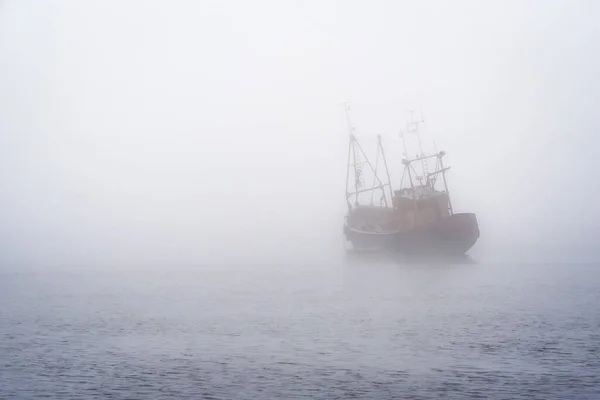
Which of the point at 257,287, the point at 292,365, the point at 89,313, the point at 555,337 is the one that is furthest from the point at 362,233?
the point at 292,365

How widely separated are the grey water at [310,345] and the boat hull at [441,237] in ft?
118

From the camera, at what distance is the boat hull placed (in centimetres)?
11312

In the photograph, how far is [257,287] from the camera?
3649 inches

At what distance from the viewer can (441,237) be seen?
11562 centimetres

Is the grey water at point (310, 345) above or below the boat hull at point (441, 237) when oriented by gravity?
below

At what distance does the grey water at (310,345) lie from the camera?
97.2 feet

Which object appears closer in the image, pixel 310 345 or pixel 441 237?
pixel 310 345

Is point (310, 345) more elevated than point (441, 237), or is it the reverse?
point (441, 237)

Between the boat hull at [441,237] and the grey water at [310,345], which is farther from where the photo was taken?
the boat hull at [441,237]

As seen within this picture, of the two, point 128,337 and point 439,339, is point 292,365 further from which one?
point 128,337

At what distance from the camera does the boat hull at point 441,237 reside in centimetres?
11312

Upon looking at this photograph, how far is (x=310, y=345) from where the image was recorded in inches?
1572

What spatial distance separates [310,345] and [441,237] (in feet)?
260

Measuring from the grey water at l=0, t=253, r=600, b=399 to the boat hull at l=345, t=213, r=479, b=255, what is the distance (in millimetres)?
35886
